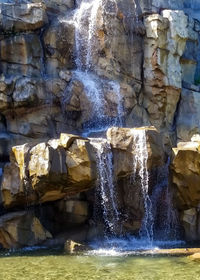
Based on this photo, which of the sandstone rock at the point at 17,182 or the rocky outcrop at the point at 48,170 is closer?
the rocky outcrop at the point at 48,170

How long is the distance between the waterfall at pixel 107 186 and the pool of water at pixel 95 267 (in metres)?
2.16

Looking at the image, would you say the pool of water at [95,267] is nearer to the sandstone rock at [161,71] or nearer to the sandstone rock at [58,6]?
the sandstone rock at [161,71]

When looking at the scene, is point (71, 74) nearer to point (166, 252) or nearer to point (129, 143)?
point (129, 143)

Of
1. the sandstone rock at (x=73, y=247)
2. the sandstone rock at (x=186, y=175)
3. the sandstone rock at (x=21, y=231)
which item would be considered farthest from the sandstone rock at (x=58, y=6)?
the sandstone rock at (x=73, y=247)

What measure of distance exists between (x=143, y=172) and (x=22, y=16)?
8.80m

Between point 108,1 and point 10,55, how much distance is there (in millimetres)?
4807

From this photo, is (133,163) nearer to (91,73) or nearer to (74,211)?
(74,211)

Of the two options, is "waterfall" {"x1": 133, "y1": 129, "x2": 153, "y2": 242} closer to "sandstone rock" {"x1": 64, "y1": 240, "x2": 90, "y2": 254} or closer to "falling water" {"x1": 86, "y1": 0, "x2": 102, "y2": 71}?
"sandstone rock" {"x1": 64, "y1": 240, "x2": 90, "y2": 254}

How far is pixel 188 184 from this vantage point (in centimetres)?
1512

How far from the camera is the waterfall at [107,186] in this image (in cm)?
1464

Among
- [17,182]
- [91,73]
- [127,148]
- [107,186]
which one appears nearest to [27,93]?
[91,73]

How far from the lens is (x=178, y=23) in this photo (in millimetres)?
21188

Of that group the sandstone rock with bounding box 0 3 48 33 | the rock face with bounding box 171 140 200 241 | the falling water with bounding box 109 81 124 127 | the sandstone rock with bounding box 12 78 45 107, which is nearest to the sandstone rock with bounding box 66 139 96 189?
the rock face with bounding box 171 140 200 241

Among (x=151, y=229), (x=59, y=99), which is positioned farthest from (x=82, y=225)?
(x=59, y=99)
